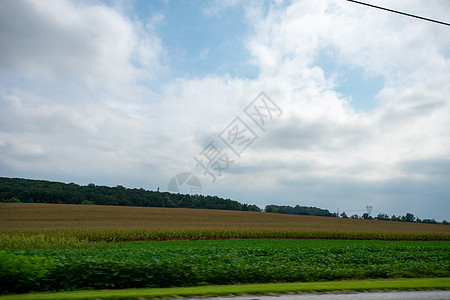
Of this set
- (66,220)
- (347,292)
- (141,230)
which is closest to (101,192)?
(66,220)

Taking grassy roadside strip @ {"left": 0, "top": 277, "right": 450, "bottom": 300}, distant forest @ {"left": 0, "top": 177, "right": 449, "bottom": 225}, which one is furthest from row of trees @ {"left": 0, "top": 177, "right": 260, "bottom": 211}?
grassy roadside strip @ {"left": 0, "top": 277, "right": 450, "bottom": 300}

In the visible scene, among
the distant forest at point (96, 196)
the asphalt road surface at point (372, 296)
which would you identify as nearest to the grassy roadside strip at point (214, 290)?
the asphalt road surface at point (372, 296)

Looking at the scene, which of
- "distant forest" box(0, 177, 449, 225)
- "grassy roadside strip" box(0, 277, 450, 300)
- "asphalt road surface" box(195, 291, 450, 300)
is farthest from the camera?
"distant forest" box(0, 177, 449, 225)

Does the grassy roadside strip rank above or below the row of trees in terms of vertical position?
below

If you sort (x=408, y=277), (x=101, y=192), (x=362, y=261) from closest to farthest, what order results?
(x=408, y=277), (x=362, y=261), (x=101, y=192)

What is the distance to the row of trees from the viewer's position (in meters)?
69.2

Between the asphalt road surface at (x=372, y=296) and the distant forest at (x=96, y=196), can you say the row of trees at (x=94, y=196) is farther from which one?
the asphalt road surface at (x=372, y=296)

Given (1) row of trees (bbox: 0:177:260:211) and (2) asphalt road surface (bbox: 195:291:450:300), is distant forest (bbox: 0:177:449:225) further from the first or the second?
(2) asphalt road surface (bbox: 195:291:450:300)

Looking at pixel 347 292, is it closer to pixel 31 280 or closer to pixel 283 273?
pixel 283 273

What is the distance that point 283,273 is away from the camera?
11.3 metres

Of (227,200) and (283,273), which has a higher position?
(227,200)

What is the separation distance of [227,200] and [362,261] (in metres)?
80.3

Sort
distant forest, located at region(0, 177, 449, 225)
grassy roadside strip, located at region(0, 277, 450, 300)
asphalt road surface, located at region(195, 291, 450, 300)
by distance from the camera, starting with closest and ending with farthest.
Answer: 1. grassy roadside strip, located at region(0, 277, 450, 300)
2. asphalt road surface, located at region(195, 291, 450, 300)
3. distant forest, located at region(0, 177, 449, 225)

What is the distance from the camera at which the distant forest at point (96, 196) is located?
6925 cm
